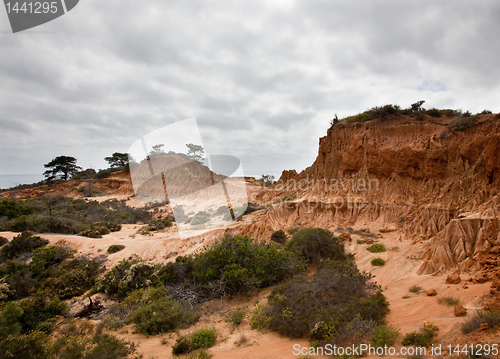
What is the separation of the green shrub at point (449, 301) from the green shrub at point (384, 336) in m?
2.07

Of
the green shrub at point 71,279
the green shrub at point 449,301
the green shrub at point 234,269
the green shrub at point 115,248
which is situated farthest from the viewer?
the green shrub at point 115,248

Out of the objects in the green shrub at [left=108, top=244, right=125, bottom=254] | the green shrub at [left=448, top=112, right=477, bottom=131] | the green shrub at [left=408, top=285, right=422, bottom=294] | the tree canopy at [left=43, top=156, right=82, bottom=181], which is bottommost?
the green shrub at [left=408, top=285, right=422, bottom=294]

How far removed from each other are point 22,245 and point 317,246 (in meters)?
18.1

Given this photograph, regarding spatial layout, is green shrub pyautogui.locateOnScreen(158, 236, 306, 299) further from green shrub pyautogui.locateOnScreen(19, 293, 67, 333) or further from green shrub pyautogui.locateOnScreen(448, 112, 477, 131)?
green shrub pyautogui.locateOnScreen(448, 112, 477, 131)

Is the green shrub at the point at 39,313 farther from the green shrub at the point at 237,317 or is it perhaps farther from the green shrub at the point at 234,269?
the green shrub at the point at 237,317

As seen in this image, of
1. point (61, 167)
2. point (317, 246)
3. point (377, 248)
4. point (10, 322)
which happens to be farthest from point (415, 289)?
point (61, 167)

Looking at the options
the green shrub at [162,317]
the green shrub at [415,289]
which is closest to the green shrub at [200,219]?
the green shrub at [162,317]

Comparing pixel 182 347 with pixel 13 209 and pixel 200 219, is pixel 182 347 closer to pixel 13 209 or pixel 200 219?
pixel 200 219

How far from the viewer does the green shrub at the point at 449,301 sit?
6.39 m

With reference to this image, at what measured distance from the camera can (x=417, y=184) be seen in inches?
582

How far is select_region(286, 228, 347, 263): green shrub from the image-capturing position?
12.2m

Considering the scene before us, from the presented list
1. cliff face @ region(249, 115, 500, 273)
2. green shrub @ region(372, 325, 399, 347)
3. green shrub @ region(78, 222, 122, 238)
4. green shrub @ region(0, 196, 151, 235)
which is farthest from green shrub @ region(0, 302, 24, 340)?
green shrub @ region(0, 196, 151, 235)

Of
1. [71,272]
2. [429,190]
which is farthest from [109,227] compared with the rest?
[429,190]

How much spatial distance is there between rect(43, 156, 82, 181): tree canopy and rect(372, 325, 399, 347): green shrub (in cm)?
5964
